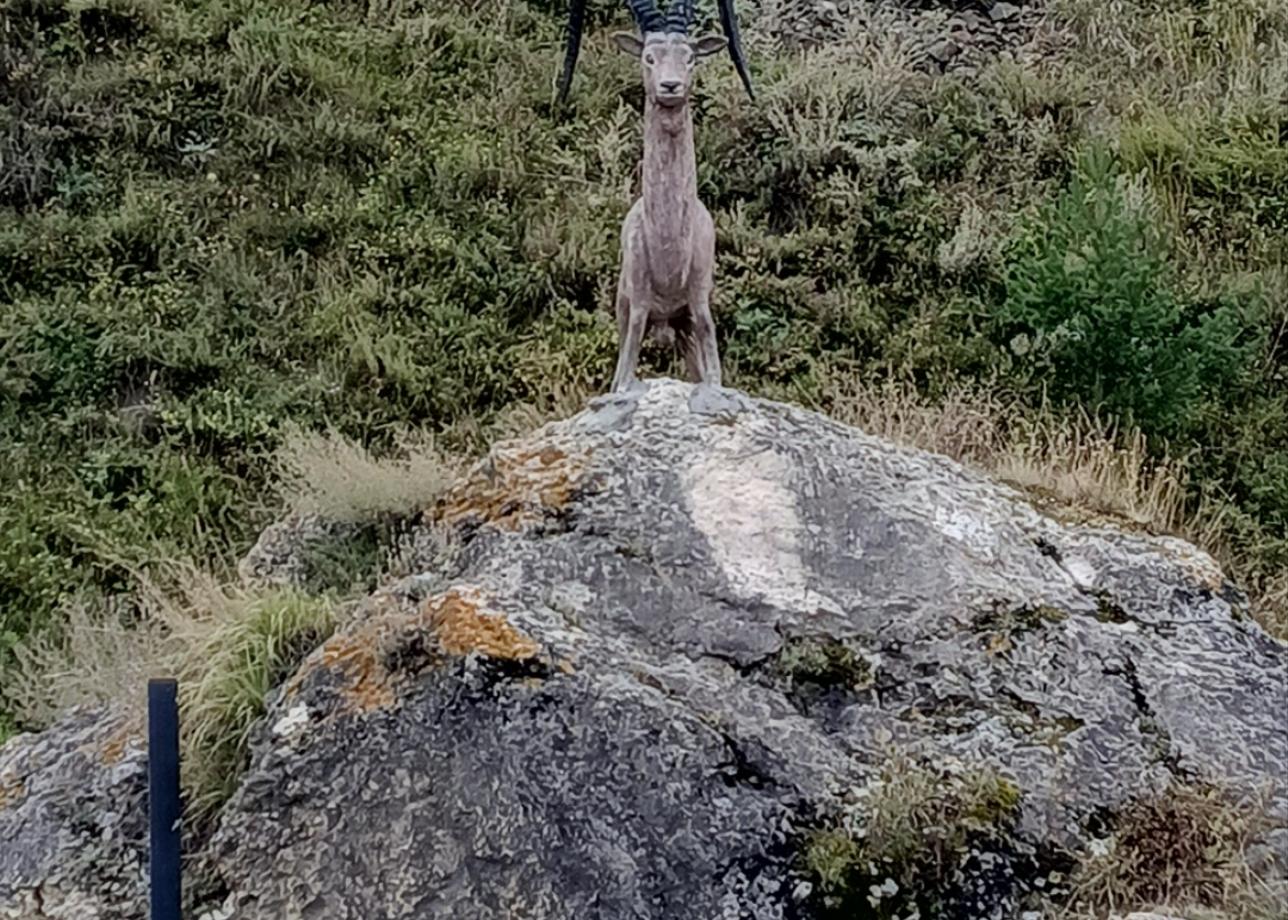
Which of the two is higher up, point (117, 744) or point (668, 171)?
point (668, 171)

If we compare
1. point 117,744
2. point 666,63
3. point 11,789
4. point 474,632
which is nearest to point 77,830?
point 117,744

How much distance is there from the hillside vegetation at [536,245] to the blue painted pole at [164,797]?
3.04m

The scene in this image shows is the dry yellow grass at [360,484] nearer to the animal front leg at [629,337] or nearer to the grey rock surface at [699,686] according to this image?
the grey rock surface at [699,686]

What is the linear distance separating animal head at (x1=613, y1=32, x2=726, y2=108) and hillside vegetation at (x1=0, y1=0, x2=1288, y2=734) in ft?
10.2

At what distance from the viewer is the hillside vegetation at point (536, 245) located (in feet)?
24.5

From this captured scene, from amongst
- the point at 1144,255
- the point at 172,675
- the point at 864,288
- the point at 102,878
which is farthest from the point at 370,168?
the point at 102,878

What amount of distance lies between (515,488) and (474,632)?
816 millimetres

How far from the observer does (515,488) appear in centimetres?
471

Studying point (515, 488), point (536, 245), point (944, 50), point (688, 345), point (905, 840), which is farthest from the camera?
point (944, 50)

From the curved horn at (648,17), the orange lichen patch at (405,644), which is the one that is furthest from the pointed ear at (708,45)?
the orange lichen patch at (405,644)

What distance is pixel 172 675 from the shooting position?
471 cm

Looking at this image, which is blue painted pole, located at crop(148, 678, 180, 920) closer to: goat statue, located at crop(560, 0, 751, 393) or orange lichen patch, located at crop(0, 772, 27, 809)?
orange lichen patch, located at crop(0, 772, 27, 809)

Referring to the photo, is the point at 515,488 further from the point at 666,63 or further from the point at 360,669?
the point at 666,63

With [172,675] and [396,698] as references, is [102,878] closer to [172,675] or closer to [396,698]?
[172,675]
